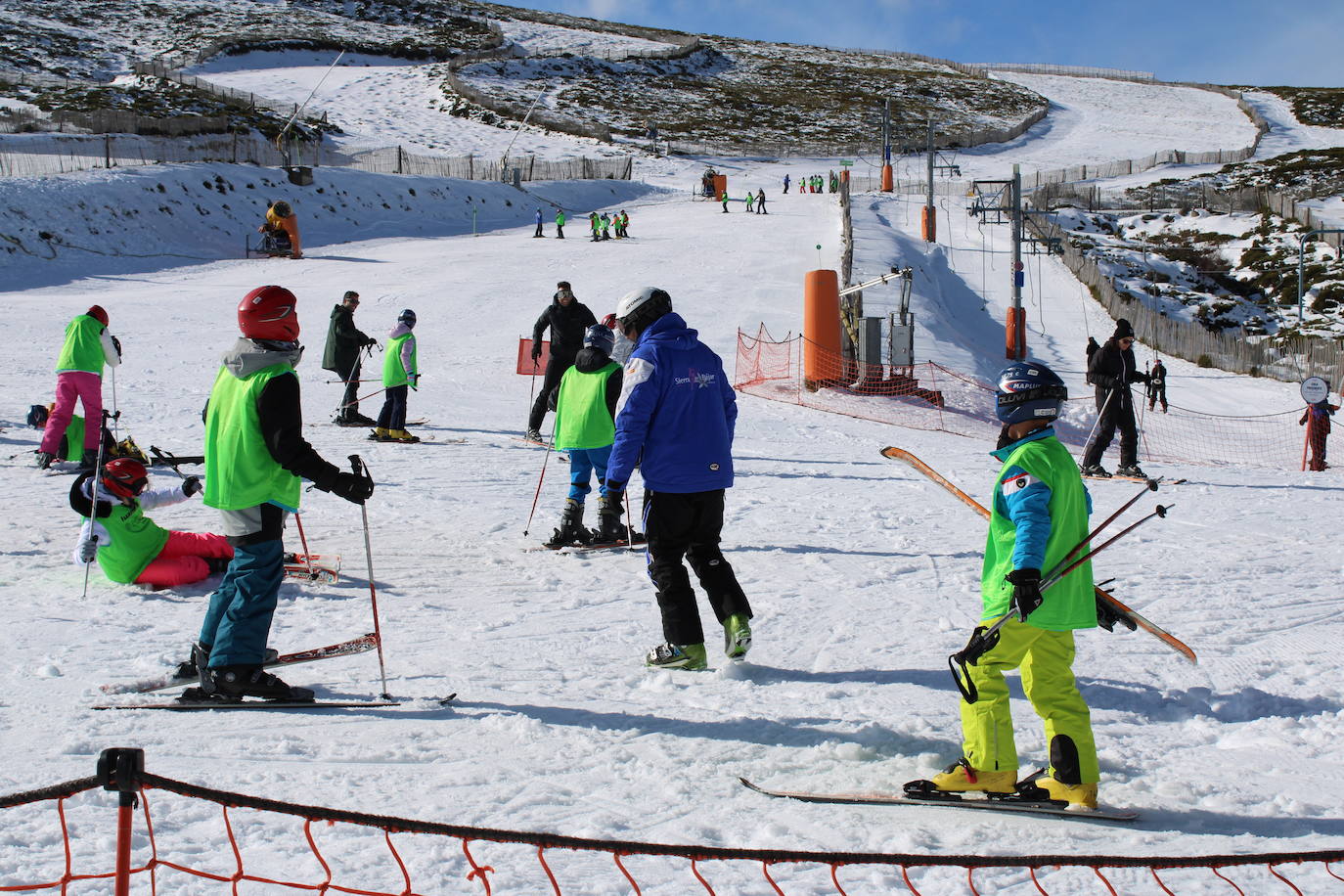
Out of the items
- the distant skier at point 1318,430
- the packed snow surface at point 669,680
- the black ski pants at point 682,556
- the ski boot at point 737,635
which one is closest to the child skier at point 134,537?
the packed snow surface at point 669,680

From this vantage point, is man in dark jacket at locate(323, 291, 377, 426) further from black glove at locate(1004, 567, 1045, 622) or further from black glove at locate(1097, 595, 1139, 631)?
black glove at locate(1004, 567, 1045, 622)

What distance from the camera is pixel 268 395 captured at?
400cm

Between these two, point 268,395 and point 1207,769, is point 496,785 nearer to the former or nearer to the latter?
point 268,395

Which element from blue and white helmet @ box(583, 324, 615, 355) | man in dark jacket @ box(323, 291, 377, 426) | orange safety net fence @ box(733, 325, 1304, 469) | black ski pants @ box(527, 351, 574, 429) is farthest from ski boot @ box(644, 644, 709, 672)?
orange safety net fence @ box(733, 325, 1304, 469)

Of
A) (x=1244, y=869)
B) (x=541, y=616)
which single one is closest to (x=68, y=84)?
(x=541, y=616)

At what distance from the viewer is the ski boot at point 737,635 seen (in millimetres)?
4824

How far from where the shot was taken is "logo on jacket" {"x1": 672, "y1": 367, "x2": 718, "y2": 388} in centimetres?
481

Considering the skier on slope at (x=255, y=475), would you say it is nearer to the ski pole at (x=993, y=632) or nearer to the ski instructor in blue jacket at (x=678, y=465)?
the ski instructor in blue jacket at (x=678, y=465)

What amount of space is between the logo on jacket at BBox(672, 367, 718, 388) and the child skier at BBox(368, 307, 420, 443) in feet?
21.1

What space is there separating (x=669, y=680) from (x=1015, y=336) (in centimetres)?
1952

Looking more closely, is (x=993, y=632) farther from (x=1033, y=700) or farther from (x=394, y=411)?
(x=394, y=411)

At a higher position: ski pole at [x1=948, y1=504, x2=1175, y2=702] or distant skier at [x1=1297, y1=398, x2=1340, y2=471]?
ski pole at [x1=948, y1=504, x2=1175, y2=702]

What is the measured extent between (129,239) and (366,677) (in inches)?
906

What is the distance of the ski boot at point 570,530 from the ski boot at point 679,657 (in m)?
2.44
